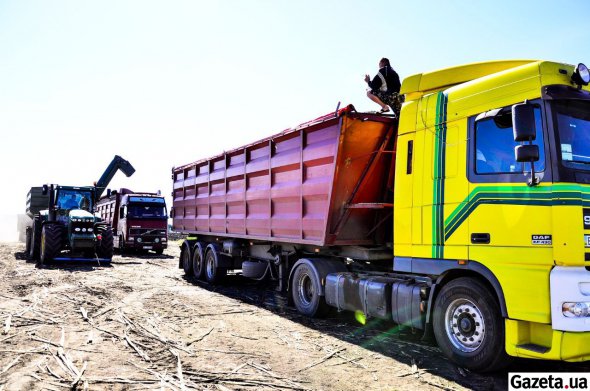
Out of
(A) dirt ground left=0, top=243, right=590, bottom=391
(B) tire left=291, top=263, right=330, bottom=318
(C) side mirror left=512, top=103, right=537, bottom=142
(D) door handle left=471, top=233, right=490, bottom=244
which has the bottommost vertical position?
(A) dirt ground left=0, top=243, right=590, bottom=391

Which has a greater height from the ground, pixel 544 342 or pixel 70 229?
pixel 70 229

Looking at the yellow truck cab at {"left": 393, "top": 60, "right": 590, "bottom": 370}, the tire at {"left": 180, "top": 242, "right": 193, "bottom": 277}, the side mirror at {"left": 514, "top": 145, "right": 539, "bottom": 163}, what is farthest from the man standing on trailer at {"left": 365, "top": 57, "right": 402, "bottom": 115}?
the tire at {"left": 180, "top": 242, "right": 193, "bottom": 277}

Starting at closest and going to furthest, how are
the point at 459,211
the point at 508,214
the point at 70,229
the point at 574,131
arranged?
the point at 574,131 < the point at 508,214 < the point at 459,211 < the point at 70,229

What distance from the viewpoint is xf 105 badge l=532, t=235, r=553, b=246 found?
172 inches

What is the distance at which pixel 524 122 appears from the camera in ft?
14.5

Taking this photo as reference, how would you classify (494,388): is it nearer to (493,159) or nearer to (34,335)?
(493,159)

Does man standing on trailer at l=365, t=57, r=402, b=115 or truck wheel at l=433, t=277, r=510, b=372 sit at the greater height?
man standing on trailer at l=365, t=57, r=402, b=115

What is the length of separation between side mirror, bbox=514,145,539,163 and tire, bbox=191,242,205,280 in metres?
9.75

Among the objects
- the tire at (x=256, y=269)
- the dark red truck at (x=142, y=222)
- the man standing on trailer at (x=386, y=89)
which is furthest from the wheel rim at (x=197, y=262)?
the dark red truck at (x=142, y=222)

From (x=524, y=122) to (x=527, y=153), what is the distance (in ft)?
1.04

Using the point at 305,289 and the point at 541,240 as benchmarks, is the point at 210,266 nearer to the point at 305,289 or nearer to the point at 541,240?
the point at 305,289

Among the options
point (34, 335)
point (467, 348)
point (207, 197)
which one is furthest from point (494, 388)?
point (207, 197)

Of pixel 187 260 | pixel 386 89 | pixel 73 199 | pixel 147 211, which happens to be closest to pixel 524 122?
pixel 386 89

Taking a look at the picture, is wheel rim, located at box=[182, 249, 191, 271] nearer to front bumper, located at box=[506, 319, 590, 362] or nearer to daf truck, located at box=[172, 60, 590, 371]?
daf truck, located at box=[172, 60, 590, 371]
